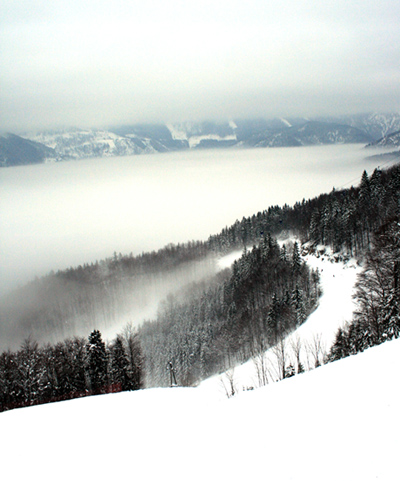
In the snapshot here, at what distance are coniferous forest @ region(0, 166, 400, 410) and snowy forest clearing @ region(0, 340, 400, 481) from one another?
13.5m

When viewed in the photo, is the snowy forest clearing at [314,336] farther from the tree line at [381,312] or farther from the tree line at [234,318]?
the tree line at [381,312]

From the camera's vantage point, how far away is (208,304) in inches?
3802

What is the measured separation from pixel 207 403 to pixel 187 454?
8718mm

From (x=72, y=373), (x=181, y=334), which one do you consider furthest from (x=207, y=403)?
(x=181, y=334)

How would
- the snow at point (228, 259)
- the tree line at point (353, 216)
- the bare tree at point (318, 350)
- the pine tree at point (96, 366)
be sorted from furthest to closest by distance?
the snow at point (228, 259), the tree line at point (353, 216), the pine tree at point (96, 366), the bare tree at point (318, 350)

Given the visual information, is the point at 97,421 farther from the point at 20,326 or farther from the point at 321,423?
the point at 20,326

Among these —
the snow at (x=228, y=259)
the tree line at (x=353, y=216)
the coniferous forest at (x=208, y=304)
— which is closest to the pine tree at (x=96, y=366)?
the coniferous forest at (x=208, y=304)

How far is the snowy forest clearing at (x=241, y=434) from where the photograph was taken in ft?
38.2

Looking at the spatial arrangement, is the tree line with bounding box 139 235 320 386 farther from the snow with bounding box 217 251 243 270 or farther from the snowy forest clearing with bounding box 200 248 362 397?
the snow with bounding box 217 251 243 270

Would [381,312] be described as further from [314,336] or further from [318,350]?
[314,336]

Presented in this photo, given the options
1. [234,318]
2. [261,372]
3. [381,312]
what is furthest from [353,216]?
[261,372]

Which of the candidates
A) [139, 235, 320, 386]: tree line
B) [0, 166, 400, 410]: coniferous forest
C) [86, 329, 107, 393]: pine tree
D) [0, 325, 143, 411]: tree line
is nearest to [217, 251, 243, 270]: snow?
[0, 166, 400, 410]: coniferous forest

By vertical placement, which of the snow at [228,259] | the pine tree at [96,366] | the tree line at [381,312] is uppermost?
the tree line at [381,312]

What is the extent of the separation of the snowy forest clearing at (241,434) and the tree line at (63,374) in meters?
14.7
